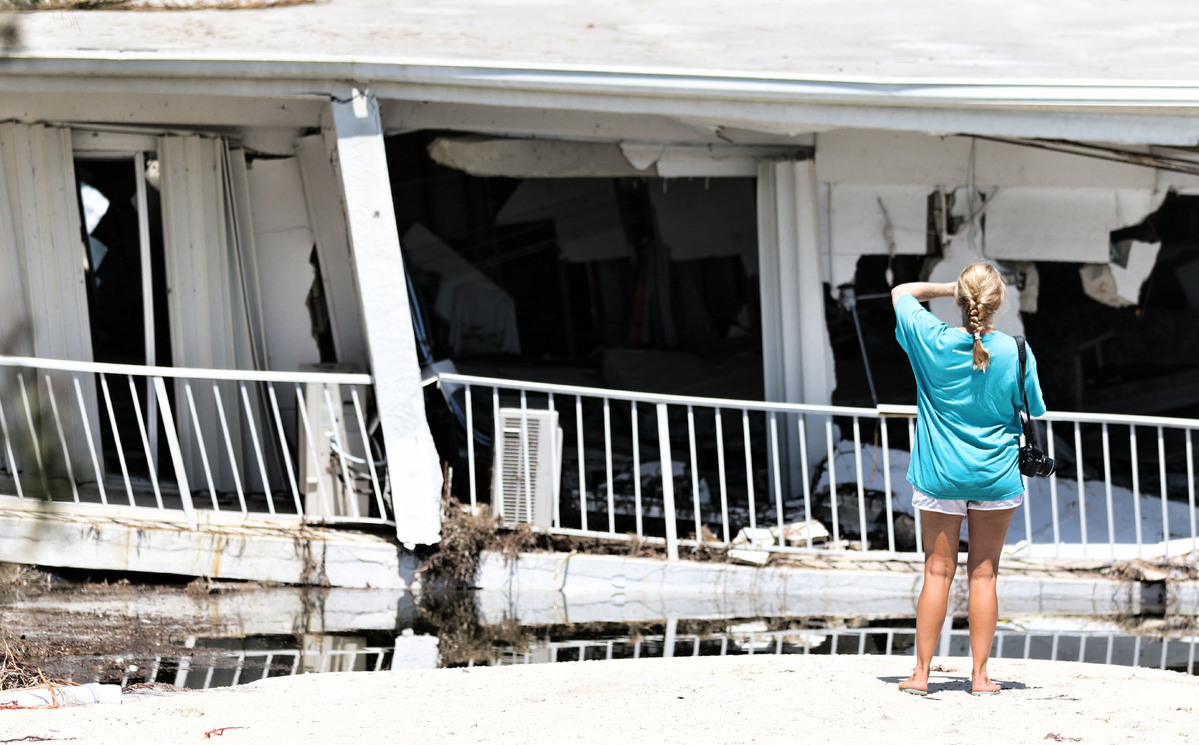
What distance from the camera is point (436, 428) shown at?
7938 mm

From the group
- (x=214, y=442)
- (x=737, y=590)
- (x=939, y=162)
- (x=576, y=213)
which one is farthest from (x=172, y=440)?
(x=576, y=213)

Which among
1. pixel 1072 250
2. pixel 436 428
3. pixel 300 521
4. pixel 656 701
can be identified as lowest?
pixel 656 701

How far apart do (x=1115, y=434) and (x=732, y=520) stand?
3597 mm

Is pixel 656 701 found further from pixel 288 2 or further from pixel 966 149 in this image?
pixel 288 2

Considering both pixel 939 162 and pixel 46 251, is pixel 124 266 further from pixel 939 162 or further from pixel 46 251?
pixel 939 162

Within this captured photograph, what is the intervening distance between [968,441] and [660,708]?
1350 millimetres

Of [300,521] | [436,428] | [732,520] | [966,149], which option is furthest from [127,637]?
[966,149]

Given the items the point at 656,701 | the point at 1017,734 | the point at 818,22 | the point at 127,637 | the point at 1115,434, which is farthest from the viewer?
the point at 1115,434

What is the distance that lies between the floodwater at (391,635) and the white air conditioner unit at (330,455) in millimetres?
607

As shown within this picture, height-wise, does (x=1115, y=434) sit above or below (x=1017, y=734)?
above

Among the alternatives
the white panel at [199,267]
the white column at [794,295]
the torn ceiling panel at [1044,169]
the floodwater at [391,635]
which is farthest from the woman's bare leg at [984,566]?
the white panel at [199,267]

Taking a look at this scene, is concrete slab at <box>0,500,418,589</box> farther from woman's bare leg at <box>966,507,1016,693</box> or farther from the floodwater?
woman's bare leg at <box>966,507,1016,693</box>

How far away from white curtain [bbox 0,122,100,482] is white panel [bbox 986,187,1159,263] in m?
5.64

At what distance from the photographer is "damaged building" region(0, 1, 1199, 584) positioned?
20.9 ft
